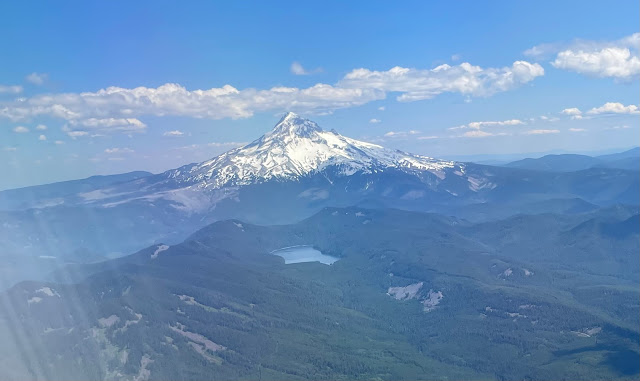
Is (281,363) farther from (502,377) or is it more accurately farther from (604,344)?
(604,344)

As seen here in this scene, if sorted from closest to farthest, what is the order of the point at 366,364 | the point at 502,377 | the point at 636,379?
the point at 636,379 < the point at 502,377 < the point at 366,364

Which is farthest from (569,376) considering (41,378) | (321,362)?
(41,378)

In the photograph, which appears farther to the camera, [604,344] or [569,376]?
[604,344]

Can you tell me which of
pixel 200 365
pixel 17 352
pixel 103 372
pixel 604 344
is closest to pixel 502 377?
pixel 604 344

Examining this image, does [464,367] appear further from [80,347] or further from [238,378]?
[80,347]

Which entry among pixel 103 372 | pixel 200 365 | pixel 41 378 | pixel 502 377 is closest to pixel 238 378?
pixel 200 365

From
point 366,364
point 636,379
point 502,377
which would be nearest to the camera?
point 636,379

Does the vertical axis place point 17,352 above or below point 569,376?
above

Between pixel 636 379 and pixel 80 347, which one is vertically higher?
pixel 80 347

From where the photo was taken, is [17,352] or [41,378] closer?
[41,378]
